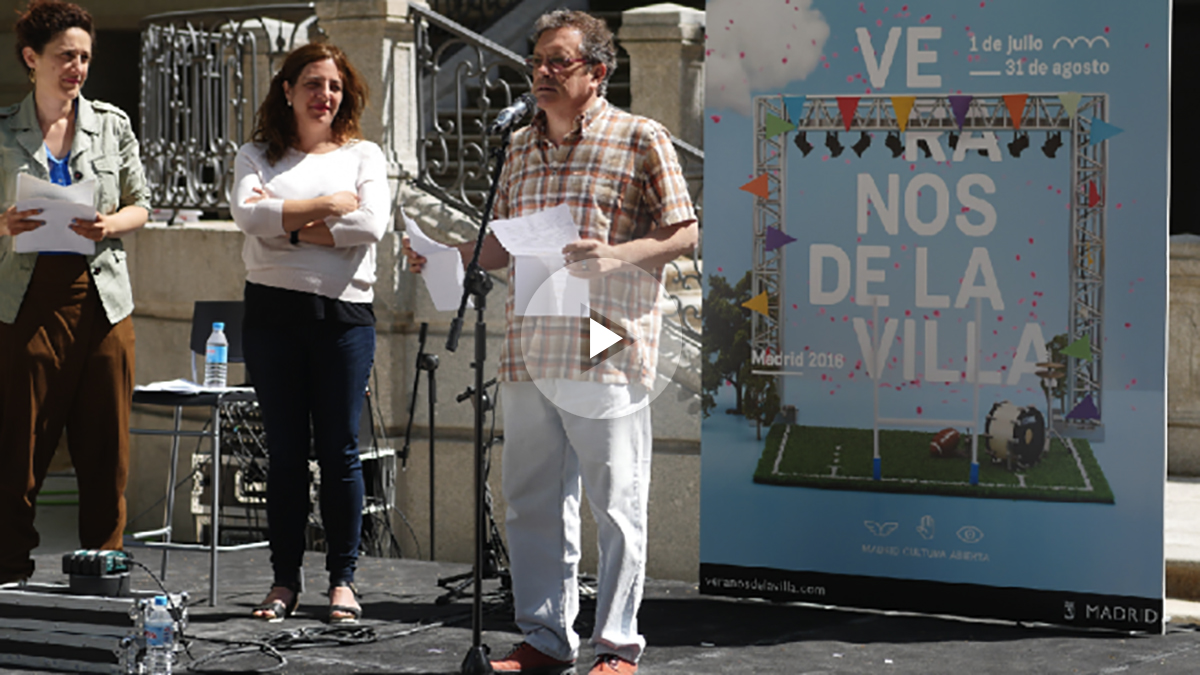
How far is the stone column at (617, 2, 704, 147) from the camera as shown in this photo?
8500 millimetres

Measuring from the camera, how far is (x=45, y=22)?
502cm

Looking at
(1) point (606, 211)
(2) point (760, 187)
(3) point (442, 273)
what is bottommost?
(3) point (442, 273)

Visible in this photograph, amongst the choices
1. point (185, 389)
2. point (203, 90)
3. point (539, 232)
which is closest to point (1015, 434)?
point (539, 232)

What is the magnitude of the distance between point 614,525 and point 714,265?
5.23 ft

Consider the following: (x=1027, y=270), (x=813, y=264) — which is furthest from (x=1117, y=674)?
(x=813, y=264)

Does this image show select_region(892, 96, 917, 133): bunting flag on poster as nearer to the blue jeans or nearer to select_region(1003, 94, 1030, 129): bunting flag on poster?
select_region(1003, 94, 1030, 129): bunting flag on poster

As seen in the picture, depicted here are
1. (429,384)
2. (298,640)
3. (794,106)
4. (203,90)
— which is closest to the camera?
(298,640)

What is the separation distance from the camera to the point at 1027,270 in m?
4.97

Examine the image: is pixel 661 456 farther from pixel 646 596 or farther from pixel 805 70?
pixel 805 70

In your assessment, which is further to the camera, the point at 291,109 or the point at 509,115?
the point at 291,109

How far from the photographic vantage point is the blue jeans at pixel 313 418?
4.97 metres

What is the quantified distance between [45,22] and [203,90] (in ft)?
12.9
